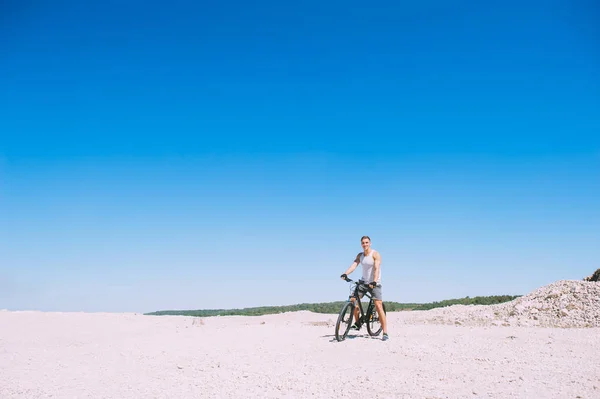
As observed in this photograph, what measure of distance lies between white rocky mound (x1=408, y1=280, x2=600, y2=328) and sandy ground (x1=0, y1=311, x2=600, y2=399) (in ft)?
8.91

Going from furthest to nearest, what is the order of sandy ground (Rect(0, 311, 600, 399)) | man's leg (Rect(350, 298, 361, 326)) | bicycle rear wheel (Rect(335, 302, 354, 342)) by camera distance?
man's leg (Rect(350, 298, 361, 326)), bicycle rear wheel (Rect(335, 302, 354, 342)), sandy ground (Rect(0, 311, 600, 399))

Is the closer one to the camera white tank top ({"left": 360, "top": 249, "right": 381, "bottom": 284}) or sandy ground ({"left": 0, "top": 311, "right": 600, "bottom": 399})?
sandy ground ({"left": 0, "top": 311, "right": 600, "bottom": 399})

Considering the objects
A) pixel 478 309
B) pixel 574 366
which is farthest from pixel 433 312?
pixel 574 366

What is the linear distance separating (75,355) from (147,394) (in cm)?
438

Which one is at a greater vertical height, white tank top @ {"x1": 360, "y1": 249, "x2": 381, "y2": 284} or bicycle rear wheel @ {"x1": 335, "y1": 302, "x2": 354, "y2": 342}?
white tank top @ {"x1": 360, "y1": 249, "x2": 381, "y2": 284}

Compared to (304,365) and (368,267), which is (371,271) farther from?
(304,365)

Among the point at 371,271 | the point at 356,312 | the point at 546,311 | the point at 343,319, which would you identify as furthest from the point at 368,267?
the point at 546,311

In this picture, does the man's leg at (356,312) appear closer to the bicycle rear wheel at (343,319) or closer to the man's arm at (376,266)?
the bicycle rear wheel at (343,319)

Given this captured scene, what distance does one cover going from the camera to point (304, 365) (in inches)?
348

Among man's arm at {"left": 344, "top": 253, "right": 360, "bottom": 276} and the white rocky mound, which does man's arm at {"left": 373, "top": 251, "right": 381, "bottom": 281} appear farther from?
the white rocky mound

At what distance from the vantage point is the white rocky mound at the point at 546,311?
54.9ft

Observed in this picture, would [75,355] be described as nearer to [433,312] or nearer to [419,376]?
[419,376]

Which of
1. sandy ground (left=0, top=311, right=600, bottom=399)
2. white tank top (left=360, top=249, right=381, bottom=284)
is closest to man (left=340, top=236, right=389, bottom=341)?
white tank top (left=360, top=249, right=381, bottom=284)

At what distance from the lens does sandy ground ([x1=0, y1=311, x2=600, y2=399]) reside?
738 cm
